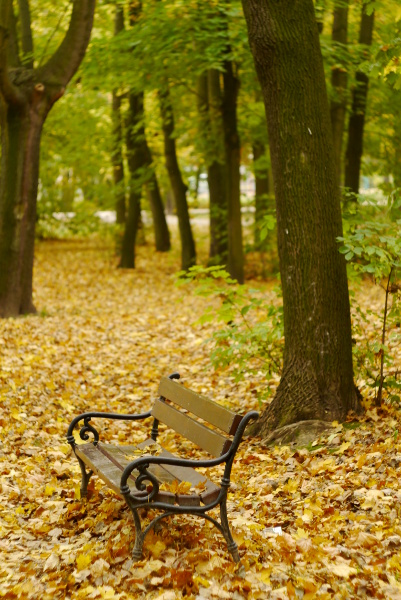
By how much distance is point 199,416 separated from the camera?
15.5 ft

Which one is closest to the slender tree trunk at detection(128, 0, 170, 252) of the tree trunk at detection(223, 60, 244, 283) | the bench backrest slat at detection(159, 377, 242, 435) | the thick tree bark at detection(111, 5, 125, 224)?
the thick tree bark at detection(111, 5, 125, 224)

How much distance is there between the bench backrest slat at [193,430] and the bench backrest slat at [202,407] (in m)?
0.07

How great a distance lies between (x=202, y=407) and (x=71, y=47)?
9.21 m

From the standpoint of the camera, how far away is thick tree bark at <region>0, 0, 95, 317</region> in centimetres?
1180

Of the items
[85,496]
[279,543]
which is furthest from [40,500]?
[279,543]

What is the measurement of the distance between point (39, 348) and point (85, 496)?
16.3ft

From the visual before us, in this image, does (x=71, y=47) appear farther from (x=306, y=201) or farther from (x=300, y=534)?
(x=300, y=534)

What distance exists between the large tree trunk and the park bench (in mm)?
1525

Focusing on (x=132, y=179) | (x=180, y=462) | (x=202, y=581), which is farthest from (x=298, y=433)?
(x=132, y=179)

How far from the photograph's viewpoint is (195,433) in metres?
4.55

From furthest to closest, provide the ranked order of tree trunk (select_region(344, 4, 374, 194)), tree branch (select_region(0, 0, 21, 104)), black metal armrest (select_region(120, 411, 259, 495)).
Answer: tree trunk (select_region(344, 4, 374, 194)), tree branch (select_region(0, 0, 21, 104)), black metal armrest (select_region(120, 411, 259, 495))

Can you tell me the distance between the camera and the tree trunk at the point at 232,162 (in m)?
15.4

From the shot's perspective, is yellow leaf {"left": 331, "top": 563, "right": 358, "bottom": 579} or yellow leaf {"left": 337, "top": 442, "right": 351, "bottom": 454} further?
yellow leaf {"left": 337, "top": 442, "right": 351, "bottom": 454}

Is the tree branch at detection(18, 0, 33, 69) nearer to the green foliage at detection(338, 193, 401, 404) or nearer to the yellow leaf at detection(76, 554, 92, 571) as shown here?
the green foliage at detection(338, 193, 401, 404)
